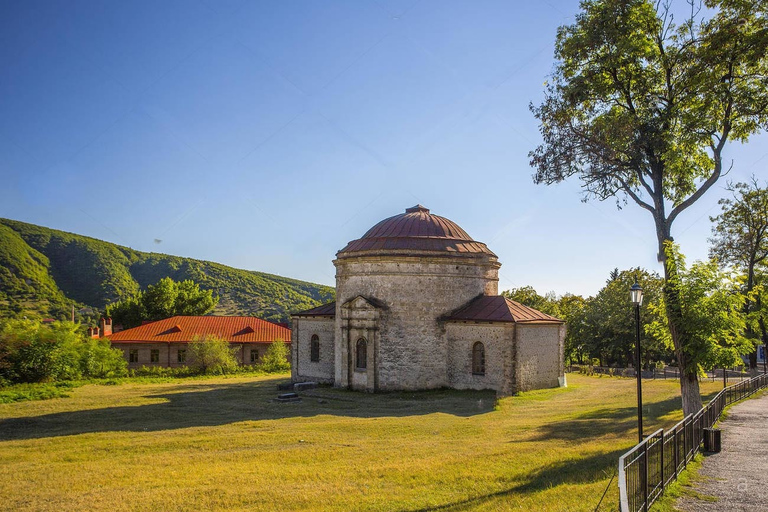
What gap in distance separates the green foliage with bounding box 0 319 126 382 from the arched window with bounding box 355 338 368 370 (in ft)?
65.8

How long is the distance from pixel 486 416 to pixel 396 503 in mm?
11987

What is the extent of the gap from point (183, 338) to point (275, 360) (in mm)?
9111

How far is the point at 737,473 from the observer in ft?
34.5

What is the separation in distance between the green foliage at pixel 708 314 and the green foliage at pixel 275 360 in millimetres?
33736

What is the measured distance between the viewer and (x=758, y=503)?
8.75 m

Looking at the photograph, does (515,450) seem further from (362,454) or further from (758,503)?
(758,503)

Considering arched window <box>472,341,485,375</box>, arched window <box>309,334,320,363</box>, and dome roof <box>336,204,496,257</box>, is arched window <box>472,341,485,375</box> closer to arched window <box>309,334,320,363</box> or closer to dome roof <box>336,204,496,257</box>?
dome roof <box>336,204,496,257</box>

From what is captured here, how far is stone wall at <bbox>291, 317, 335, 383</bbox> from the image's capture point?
33.7 metres

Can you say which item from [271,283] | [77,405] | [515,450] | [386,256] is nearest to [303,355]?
[386,256]

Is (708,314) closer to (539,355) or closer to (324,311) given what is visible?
(539,355)

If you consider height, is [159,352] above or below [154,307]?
below

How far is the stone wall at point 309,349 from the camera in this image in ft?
111

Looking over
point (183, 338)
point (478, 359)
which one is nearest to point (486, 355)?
point (478, 359)

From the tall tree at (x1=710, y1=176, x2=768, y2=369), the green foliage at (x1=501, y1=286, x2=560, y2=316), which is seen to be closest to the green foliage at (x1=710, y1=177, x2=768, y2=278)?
the tall tree at (x1=710, y1=176, x2=768, y2=369)
